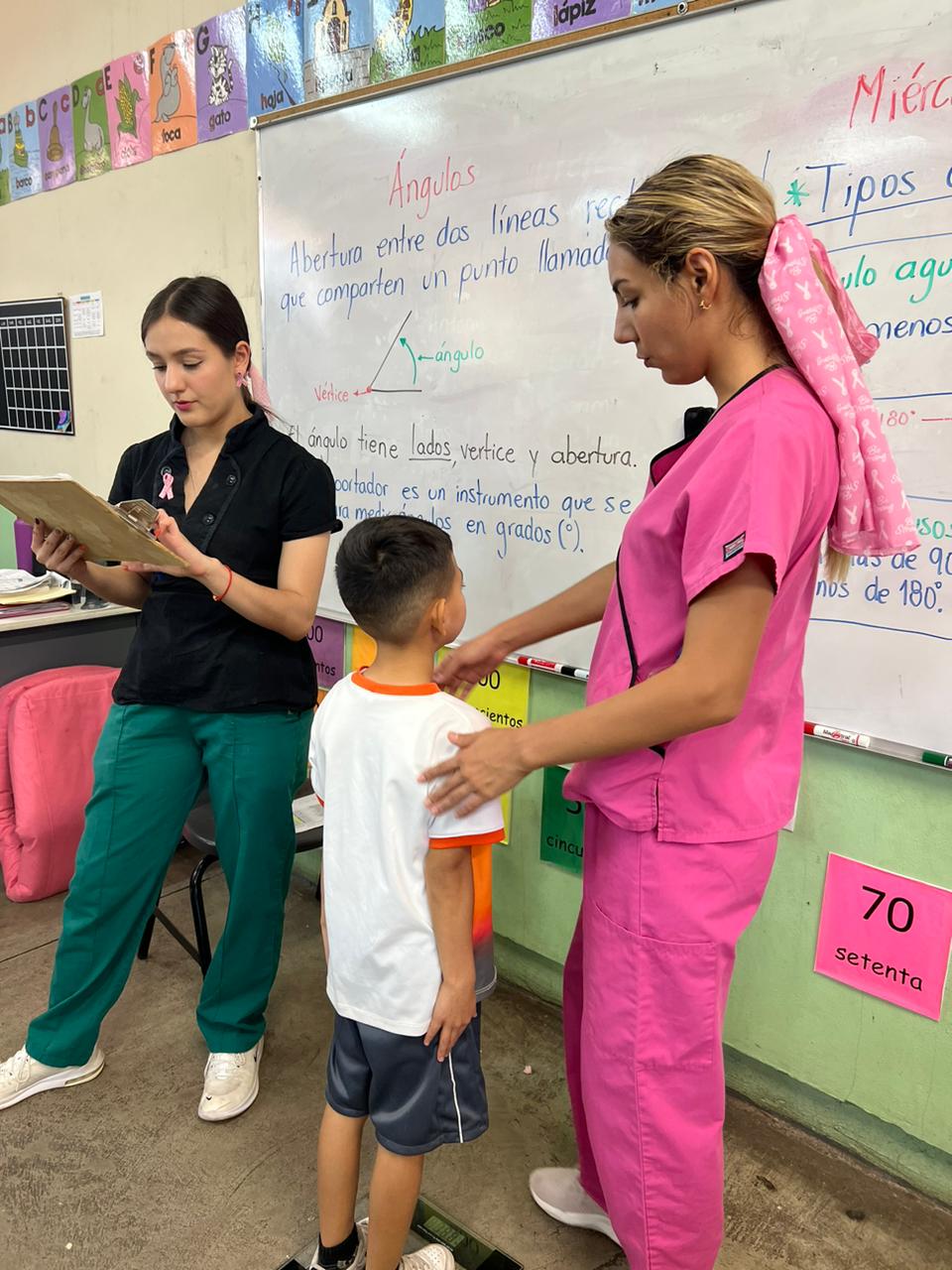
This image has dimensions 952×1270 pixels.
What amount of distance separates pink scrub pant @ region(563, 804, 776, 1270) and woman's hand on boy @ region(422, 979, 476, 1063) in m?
0.17

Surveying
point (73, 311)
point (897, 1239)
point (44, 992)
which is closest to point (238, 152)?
point (73, 311)

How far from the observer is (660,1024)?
110 centimetres

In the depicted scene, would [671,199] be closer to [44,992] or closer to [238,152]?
[238,152]

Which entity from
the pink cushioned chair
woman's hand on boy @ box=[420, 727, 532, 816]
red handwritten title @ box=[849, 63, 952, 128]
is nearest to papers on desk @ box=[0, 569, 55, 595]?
the pink cushioned chair

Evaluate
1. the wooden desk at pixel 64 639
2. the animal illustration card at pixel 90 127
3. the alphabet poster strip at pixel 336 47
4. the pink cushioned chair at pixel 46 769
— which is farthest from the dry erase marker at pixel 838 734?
→ the animal illustration card at pixel 90 127

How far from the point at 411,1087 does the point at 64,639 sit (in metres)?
1.95

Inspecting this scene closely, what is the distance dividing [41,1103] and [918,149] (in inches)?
90.7

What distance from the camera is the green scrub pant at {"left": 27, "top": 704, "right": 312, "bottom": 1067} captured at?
1.63 metres

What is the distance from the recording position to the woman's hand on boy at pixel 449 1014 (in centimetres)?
114

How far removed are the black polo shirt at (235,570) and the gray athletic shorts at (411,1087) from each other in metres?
0.64

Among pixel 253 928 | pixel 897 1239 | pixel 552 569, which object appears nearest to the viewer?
pixel 897 1239

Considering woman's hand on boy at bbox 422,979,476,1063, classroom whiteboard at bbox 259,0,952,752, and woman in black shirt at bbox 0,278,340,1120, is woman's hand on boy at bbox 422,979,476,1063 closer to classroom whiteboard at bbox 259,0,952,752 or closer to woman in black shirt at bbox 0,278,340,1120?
woman in black shirt at bbox 0,278,340,1120

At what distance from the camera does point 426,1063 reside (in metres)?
1.17

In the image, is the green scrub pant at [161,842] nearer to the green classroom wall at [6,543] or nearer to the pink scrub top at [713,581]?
the pink scrub top at [713,581]
